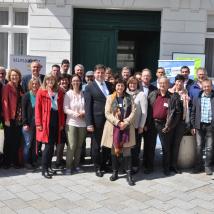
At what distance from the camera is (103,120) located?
240 inches

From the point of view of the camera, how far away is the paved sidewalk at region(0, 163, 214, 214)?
478 cm

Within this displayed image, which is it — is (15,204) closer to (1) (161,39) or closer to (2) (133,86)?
(2) (133,86)

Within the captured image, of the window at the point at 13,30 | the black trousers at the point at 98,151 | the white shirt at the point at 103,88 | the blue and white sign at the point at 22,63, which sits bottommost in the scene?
the black trousers at the point at 98,151

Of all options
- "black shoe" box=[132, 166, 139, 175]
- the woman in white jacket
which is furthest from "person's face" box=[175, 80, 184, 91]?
"black shoe" box=[132, 166, 139, 175]

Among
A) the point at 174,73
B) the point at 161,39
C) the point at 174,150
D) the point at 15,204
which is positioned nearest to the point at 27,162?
the point at 15,204

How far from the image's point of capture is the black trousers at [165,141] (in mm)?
6231

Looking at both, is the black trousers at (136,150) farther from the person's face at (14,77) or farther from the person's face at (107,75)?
the person's face at (14,77)

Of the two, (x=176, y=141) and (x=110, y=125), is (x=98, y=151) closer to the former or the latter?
(x=110, y=125)

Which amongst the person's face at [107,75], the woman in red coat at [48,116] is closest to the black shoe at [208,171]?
the person's face at [107,75]

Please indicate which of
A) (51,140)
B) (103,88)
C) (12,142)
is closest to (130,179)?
(51,140)

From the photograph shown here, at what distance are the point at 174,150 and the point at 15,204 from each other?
2.95m

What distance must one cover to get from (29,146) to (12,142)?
0.30 metres

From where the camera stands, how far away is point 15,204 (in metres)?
4.81

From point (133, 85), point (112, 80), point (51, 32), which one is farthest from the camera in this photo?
point (51, 32)
